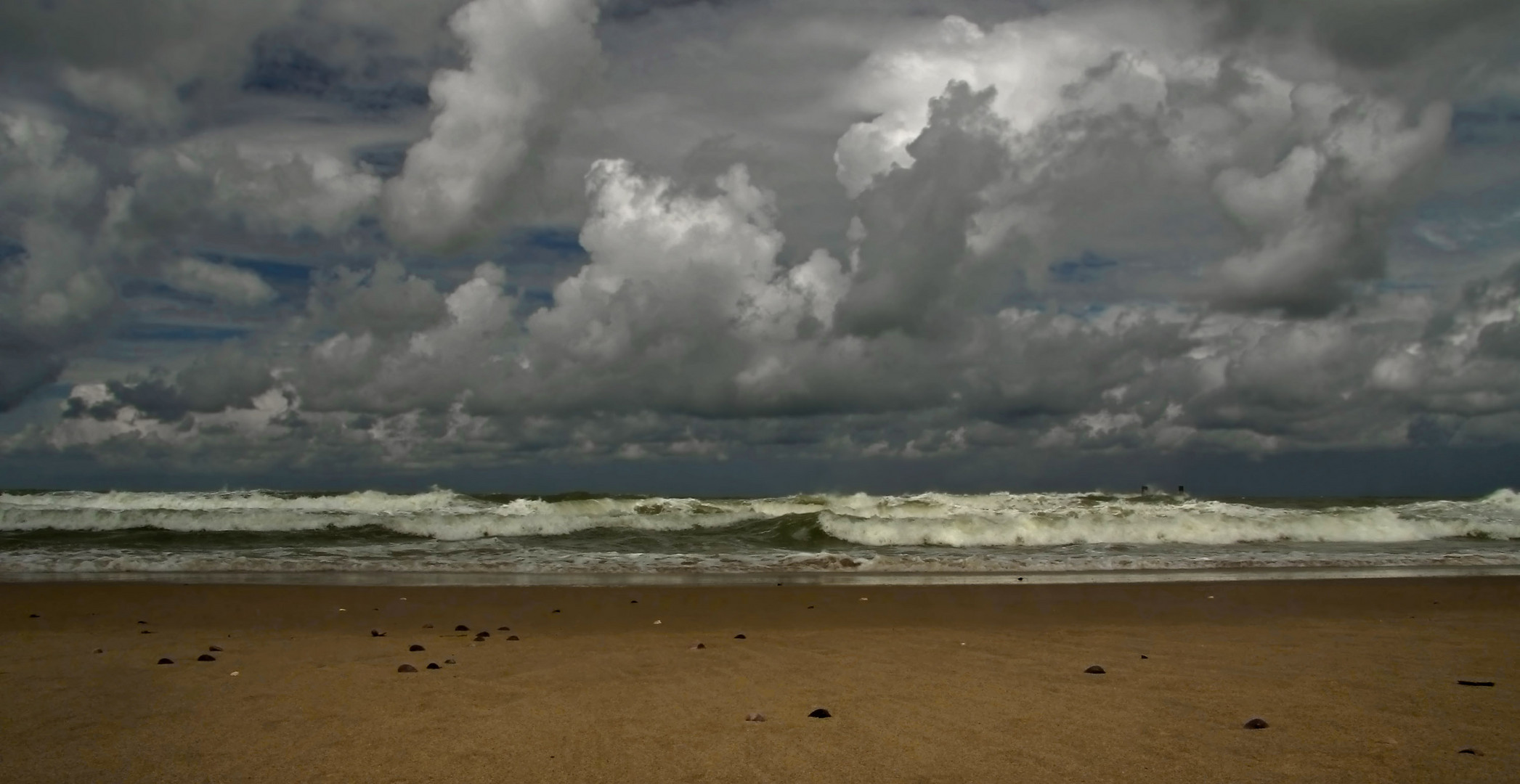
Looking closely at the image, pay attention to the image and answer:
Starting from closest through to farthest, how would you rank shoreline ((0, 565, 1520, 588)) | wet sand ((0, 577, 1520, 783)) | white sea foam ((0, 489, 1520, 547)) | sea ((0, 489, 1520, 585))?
wet sand ((0, 577, 1520, 783)) → shoreline ((0, 565, 1520, 588)) → sea ((0, 489, 1520, 585)) → white sea foam ((0, 489, 1520, 547))

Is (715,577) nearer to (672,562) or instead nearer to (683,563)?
(683,563)

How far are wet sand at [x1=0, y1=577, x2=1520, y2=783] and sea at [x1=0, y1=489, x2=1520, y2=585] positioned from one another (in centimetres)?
515

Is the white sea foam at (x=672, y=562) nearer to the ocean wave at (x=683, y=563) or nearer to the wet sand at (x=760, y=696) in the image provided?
the ocean wave at (x=683, y=563)

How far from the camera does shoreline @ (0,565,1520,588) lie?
1503 cm

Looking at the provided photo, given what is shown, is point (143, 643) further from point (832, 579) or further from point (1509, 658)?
point (1509, 658)

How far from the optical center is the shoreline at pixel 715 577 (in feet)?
49.3

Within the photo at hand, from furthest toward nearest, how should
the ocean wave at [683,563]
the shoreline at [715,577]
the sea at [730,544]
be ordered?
the ocean wave at [683,563], the sea at [730,544], the shoreline at [715,577]

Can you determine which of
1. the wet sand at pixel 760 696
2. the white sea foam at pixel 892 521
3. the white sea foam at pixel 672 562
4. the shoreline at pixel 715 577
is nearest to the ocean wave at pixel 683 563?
the white sea foam at pixel 672 562

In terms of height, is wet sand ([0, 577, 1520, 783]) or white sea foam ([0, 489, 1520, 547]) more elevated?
white sea foam ([0, 489, 1520, 547])

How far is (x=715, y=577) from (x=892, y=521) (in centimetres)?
1093

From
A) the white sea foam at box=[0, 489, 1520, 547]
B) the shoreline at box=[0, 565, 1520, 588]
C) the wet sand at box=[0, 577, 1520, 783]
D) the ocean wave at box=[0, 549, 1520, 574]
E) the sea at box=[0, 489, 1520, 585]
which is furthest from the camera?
the white sea foam at box=[0, 489, 1520, 547]

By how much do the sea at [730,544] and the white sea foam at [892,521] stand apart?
0.08 metres

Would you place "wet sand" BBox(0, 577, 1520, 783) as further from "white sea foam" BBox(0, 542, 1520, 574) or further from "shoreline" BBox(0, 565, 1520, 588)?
"white sea foam" BBox(0, 542, 1520, 574)

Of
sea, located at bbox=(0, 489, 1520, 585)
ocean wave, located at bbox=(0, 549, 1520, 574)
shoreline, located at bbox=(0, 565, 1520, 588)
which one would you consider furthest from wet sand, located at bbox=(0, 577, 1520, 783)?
ocean wave, located at bbox=(0, 549, 1520, 574)
